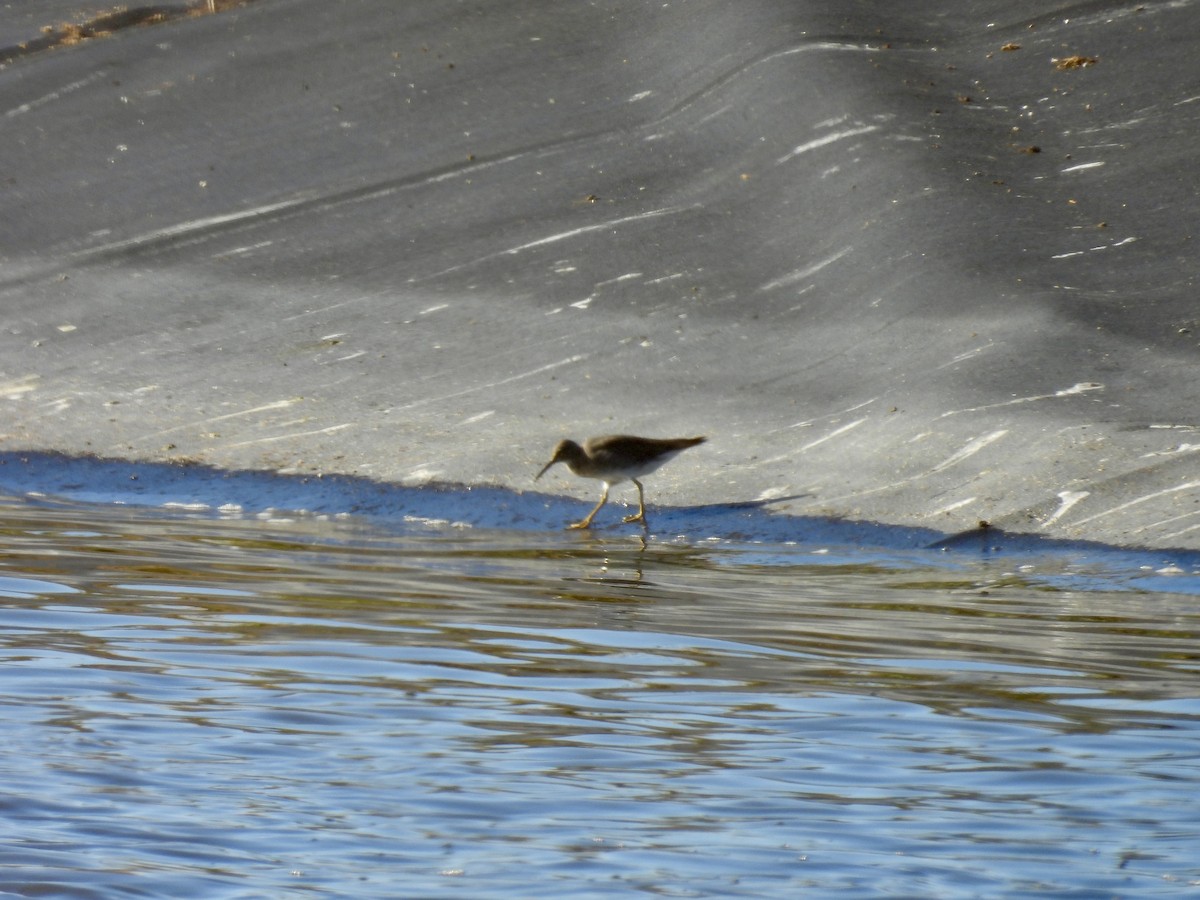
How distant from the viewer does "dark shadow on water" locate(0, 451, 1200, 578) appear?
9734 millimetres

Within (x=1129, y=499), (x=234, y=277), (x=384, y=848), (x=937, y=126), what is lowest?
(x=384, y=848)

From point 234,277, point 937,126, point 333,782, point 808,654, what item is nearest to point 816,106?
point 937,126

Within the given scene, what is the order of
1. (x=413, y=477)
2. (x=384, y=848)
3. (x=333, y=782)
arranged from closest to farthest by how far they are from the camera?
Result: (x=384, y=848) < (x=333, y=782) < (x=413, y=477)

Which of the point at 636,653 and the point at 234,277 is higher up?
the point at 234,277

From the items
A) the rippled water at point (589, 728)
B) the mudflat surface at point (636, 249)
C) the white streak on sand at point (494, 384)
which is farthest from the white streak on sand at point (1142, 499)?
the white streak on sand at point (494, 384)

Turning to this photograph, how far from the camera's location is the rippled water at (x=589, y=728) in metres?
4.59

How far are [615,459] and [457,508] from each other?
0.88m

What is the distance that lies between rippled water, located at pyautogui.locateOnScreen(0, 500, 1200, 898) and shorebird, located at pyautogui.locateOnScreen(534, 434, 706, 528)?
53.3 inches

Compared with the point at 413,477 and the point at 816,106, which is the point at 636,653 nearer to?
the point at 413,477

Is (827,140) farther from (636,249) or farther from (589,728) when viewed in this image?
(589,728)

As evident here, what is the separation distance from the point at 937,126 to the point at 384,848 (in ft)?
37.3

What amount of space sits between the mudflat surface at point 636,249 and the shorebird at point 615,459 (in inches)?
8.6

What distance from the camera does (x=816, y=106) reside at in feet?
51.4

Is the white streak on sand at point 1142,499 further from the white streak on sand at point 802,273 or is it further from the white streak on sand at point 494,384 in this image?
the white streak on sand at point 802,273
